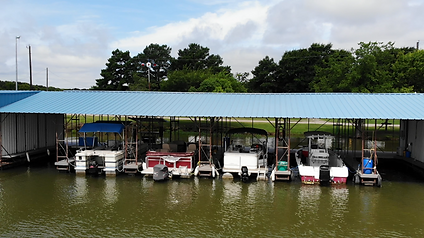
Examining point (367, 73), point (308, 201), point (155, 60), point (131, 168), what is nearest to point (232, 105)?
point (131, 168)

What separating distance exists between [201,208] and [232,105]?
8360 mm

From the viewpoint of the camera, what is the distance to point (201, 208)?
584 inches

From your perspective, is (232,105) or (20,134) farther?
(20,134)

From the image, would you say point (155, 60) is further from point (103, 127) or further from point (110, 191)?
point (110, 191)

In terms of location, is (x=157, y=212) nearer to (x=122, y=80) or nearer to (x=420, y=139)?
(x=420, y=139)

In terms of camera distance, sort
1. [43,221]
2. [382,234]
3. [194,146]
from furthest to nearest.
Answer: [194,146], [43,221], [382,234]

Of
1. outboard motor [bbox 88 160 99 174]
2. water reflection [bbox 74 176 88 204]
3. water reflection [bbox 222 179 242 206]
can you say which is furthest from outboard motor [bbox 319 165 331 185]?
outboard motor [bbox 88 160 99 174]

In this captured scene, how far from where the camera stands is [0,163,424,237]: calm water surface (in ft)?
41.0

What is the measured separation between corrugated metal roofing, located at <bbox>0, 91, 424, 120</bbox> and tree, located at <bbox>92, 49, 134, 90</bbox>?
4372 cm

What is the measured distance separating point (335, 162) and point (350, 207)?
633 cm

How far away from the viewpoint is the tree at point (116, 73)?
67438 millimetres

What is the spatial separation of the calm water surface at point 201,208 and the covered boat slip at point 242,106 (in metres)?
2.47

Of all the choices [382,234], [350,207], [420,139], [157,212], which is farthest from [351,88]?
[157,212]

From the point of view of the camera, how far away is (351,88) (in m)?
36.1
